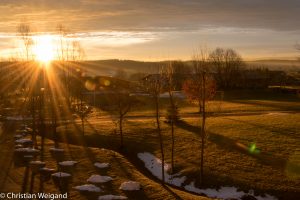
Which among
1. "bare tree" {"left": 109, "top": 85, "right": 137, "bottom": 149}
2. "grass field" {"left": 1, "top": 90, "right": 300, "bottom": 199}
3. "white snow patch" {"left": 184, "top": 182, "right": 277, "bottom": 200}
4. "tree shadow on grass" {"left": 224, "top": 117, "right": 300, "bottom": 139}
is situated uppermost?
"bare tree" {"left": 109, "top": 85, "right": 137, "bottom": 149}

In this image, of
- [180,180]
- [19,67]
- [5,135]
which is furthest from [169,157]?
[19,67]

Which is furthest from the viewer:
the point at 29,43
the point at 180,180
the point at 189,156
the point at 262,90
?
the point at 262,90

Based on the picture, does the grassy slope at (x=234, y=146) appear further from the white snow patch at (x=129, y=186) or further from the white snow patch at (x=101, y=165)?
the white snow patch at (x=129, y=186)

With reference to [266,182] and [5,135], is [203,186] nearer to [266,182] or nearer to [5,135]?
[266,182]

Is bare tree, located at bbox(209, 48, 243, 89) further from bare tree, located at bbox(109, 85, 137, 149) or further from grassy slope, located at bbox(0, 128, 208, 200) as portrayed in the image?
grassy slope, located at bbox(0, 128, 208, 200)

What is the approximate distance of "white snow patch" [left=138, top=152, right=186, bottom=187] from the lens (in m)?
39.8

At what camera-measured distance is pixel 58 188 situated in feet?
103

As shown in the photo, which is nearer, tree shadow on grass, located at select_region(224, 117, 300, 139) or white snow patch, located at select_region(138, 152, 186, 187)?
white snow patch, located at select_region(138, 152, 186, 187)

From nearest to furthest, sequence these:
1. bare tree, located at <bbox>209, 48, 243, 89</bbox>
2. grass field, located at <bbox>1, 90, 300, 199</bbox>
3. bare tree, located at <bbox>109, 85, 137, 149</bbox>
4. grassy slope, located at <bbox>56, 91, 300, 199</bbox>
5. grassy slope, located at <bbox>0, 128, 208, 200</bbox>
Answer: grassy slope, located at <bbox>0, 128, 208, 200</bbox>
grass field, located at <bbox>1, 90, 300, 199</bbox>
grassy slope, located at <bbox>56, 91, 300, 199</bbox>
bare tree, located at <bbox>109, 85, 137, 149</bbox>
bare tree, located at <bbox>209, 48, 243, 89</bbox>

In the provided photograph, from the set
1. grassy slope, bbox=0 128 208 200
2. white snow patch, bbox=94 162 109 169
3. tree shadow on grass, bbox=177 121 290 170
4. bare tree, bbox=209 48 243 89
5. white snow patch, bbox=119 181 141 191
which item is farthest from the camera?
bare tree, bbox=209 48 243 89

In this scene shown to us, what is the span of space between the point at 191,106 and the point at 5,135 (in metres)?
44.6

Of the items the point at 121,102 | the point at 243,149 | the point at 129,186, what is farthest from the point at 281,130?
the point at 129,186

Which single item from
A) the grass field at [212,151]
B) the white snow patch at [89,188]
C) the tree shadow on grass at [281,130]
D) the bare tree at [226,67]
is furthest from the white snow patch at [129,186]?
the bare tree at [226,67]

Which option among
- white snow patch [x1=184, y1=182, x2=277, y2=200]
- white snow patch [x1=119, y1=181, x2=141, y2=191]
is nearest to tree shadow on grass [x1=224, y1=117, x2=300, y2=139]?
white snow patch [x1=184, y1=182, x2=277, y2=200]
